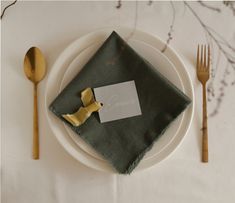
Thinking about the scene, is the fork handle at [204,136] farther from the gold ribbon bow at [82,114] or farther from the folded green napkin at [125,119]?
the gold ribbon bow at [82,114]

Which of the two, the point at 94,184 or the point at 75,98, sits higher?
the point at 75,98

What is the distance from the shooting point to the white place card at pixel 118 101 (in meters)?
0.69

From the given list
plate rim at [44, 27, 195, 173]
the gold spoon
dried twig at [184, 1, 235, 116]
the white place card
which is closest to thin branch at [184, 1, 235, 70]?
dried twig at [184, 1, 235, 116]

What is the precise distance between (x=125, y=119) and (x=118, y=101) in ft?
0.12

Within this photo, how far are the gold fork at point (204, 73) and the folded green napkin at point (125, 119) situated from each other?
0.08m

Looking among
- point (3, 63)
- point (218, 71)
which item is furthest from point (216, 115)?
point (3, 63)

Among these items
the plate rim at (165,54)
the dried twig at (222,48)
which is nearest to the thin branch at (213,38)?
the dried twig at (222,48)

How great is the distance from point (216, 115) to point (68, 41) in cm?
35

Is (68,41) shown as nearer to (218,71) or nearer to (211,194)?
(218,71)

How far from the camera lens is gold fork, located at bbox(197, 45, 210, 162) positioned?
2.36 feet

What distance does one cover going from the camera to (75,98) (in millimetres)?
690

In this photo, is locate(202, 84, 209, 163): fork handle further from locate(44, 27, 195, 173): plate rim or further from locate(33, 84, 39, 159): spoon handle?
locate(33, 84, 39, 159): spoon handle

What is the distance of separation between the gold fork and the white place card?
0.47ft

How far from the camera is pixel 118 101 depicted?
69 cm
